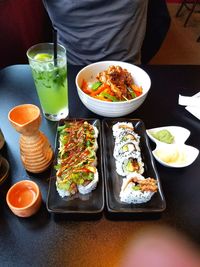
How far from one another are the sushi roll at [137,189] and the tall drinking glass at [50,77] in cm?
41

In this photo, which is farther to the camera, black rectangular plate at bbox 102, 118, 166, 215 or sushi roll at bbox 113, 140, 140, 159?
sushi roll at bbox 113, 140, 140, 159

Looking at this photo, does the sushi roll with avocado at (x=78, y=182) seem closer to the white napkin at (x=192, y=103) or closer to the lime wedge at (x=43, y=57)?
the lime wedge at (x=43, y=57)

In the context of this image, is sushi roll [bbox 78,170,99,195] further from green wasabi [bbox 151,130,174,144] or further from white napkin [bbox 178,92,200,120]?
white napkin [bbox 178,92,200,120]

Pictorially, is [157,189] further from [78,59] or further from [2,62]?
[2,62]

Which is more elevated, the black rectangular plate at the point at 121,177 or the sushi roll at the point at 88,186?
the sushi roll at the point at 88,186

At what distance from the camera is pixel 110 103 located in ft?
2.78

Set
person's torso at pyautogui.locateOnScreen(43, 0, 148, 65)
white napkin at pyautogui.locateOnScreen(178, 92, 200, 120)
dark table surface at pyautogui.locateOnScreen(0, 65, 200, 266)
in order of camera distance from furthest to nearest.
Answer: person's torso at pyautogui.locateOnScreen(43, 0, 148, 65)
white napkin at pyautogui.locateOnScreen(178, 92, 200, 120)
dark table surface at pyautogui.locateOnScreen(0, 65, 200, 266)

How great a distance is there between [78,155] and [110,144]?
160 millimetres

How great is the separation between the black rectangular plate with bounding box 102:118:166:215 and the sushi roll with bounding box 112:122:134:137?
2 centimetres

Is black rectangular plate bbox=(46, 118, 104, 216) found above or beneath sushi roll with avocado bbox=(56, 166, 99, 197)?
beneath

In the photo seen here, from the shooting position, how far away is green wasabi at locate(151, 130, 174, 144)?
850 mm

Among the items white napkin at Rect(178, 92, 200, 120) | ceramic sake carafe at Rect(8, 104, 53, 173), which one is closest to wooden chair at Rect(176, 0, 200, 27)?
white napkin at Rect(178, 92, 200, 120)

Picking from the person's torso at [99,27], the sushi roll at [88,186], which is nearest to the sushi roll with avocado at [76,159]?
the sushi roll at [88,186]

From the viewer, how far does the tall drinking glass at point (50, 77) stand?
32.2 inches
